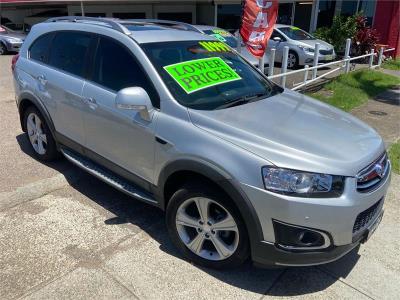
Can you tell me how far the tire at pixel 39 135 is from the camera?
4.73 metres

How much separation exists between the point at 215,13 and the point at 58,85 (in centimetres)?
1748

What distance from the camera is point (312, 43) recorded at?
13.8 meters

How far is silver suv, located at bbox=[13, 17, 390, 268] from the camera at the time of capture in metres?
2.63

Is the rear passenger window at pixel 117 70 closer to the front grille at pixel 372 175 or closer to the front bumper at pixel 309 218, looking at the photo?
the front bumper at pixel 309 218

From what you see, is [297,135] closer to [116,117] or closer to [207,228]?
[207,228]

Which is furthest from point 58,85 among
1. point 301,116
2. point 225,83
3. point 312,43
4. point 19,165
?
point 312,43

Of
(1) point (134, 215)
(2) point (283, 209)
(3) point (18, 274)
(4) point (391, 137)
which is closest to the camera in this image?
(2) point (283, 209)

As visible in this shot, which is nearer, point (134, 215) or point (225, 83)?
point (225, 83)

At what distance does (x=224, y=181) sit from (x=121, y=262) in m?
1.13

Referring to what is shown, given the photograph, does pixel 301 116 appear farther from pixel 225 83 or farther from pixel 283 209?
pixel 283 209

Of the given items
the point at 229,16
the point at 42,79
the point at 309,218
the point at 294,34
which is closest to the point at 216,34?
the point at 294,34

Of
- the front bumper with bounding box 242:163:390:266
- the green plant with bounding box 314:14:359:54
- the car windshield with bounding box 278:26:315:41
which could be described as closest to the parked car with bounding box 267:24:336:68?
the car windshield with bounding box 278:26:315:41

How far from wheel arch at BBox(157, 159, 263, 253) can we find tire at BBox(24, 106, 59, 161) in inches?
86.3

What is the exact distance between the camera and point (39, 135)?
4.92m
